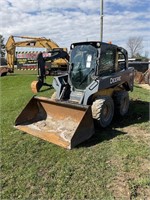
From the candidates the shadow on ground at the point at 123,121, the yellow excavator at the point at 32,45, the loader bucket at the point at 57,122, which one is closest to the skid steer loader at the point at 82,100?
the loader bucket at the point at 57,122

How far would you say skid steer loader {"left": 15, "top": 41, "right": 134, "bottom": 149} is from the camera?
5.02 meters

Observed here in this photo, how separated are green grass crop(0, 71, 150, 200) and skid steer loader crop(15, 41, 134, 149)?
29cm

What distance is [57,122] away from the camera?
550 centimetres

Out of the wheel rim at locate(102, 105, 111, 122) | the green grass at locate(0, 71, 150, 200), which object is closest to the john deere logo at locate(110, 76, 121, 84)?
the wheel rim at locate(102, 105, 111, 122)

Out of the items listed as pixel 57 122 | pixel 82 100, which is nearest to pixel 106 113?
pixel 82 100

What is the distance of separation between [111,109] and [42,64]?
6.37ft

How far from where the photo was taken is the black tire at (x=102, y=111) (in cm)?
518

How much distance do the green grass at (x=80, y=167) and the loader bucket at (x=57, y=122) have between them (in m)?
0.14

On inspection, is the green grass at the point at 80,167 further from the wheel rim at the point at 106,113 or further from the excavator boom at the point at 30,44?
the excavator boom at the point at 30,44

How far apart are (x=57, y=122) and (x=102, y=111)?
1021mm

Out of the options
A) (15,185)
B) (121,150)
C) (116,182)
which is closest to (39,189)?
(15,185)

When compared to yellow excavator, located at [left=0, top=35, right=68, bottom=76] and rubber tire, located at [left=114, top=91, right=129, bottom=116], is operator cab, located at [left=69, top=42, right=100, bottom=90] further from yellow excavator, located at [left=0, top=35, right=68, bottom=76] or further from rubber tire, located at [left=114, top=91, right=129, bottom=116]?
yellow excavator, located at [left=0, top=35, right=68, bottom=76]

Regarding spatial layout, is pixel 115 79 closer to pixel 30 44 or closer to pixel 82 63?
pixel 82 63

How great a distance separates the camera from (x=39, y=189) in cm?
328
